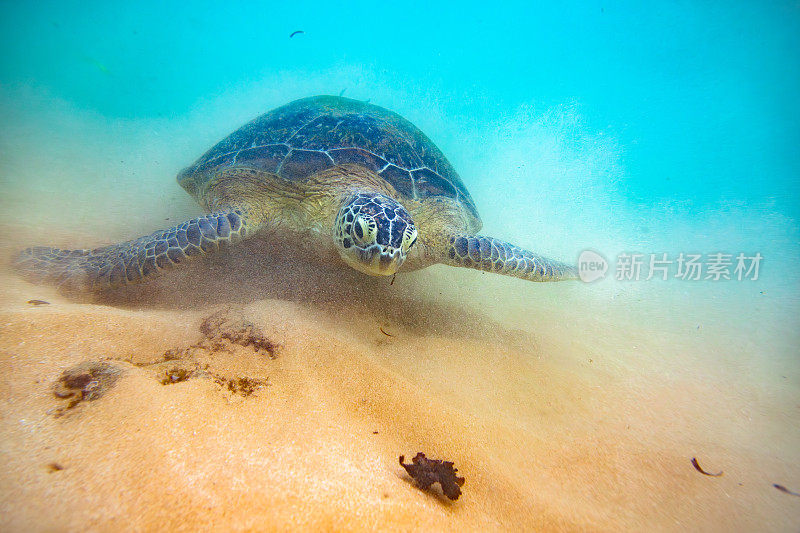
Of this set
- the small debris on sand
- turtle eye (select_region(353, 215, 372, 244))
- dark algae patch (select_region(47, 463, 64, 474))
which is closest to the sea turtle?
turtle eye (select_region(353, 215, 372, 244))

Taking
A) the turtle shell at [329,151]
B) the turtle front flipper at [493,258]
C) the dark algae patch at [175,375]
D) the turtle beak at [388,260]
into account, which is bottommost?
the dark algae patch at [175,375]

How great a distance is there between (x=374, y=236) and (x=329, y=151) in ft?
6.28

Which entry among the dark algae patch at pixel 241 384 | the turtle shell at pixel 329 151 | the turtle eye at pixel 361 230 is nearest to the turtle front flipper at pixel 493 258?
the turtle shell at pixel 329 151

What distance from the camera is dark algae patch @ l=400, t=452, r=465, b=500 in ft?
4.32

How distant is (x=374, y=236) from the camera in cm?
265

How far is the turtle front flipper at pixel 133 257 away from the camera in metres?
2.84

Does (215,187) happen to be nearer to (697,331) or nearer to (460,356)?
(460,356)

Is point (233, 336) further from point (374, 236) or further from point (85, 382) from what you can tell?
point (374, 236)

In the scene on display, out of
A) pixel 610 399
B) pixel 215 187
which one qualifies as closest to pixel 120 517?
pixel 610 399

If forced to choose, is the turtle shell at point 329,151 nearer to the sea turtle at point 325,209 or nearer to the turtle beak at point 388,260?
the sea turtle at point 325,209

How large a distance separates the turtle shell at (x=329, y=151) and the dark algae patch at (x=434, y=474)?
10.6 feet

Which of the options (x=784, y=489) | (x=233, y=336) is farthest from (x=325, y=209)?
(x=784, y=489)

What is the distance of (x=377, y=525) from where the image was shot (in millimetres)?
1016

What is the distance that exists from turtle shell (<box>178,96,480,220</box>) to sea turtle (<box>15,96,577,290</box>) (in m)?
0.02
